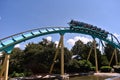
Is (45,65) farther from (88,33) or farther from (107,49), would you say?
(107,49)

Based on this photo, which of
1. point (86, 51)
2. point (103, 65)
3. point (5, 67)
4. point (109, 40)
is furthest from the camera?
point (86, 51)

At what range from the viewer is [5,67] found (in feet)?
64.7

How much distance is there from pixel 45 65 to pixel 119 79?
21.0 m

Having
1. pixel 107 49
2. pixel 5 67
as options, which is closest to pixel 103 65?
pixel 107 49

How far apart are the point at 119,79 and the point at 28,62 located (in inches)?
849

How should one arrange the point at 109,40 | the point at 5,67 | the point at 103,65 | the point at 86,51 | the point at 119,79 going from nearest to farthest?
1. the point at 119,79
2. the point at 5,67
3. the point at 109,40
4. the point at 103,65
5. the point at 86,51

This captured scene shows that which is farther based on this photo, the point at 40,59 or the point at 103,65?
the point at 103,65

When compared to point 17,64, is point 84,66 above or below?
below

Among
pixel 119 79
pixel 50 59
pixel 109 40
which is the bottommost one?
pixel 119 79

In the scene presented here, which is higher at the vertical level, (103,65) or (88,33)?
(88,33)

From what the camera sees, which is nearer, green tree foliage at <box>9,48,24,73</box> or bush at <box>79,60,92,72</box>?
green tree foliage at <box>9,48,24,73</box>

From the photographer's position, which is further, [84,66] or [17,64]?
[84,66]

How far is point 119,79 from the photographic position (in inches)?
504

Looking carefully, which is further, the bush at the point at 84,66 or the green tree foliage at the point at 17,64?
the bush at the point at 84,66
